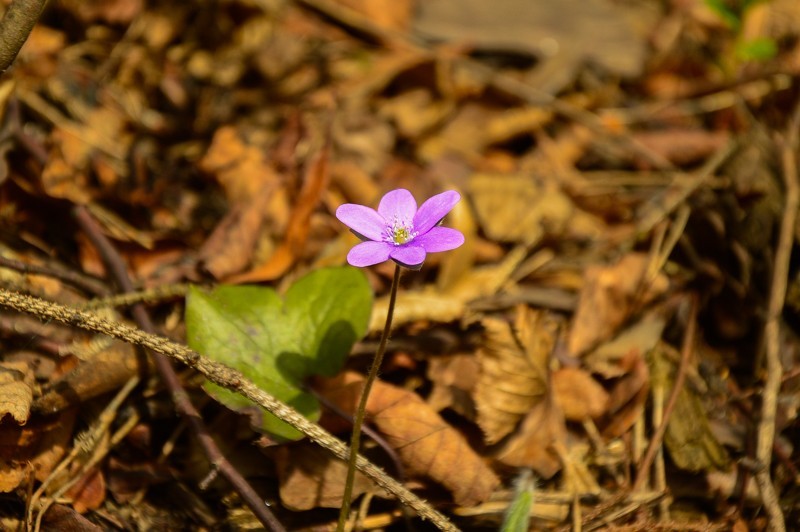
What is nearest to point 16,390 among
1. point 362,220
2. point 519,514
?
point 362,220

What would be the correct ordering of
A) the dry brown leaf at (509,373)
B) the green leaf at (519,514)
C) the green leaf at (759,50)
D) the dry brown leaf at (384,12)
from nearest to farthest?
the green leaf at (519,514)
the dry brown leaf at (509,373)
the green leaf at (759,50)
the dry brown leaf at (384,12)

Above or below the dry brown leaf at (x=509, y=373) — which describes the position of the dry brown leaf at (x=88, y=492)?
below

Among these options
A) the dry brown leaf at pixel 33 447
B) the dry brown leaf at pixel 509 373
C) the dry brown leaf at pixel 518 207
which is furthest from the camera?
the dry brown leaf at pixel 518 207

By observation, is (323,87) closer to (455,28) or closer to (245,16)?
(245,16)

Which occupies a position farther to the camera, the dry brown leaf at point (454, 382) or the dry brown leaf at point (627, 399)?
the dry brown leaf at point (627, 399)

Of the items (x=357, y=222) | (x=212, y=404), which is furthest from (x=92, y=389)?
(x=357, y=222)

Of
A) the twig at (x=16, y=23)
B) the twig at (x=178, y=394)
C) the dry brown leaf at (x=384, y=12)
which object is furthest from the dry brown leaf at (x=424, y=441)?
the dry brown leaf at (x=384, y=12)

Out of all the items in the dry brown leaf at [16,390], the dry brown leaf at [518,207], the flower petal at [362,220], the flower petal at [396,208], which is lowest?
the dry brown leaf at [16,390]

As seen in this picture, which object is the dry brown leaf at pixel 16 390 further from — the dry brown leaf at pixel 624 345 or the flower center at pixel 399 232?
the dry brown leaf at pixel 624 345

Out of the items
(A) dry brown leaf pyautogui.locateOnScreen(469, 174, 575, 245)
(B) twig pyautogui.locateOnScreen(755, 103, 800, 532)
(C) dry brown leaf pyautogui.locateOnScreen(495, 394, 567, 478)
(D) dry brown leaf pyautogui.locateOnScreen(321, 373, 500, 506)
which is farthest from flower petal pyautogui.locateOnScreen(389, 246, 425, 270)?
(A) dry brown leaf pyautogui.locateOnScreen(469, 174, 575, 245)
